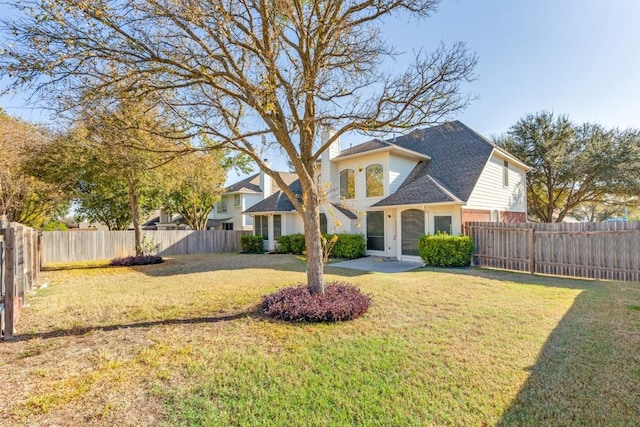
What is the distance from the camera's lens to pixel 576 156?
19953 millimetres

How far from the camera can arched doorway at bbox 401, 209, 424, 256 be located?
45.3ft

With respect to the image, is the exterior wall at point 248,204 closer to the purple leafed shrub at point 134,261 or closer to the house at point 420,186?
the house at point 420,186

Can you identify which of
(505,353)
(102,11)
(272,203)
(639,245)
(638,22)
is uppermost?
(638,22)

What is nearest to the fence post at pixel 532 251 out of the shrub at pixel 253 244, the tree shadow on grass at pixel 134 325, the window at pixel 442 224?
the window at pixel 442 224

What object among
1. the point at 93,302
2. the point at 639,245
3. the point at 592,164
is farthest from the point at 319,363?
the point at 592,164

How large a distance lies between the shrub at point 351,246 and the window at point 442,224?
3.59 m

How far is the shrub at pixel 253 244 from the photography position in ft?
66.3

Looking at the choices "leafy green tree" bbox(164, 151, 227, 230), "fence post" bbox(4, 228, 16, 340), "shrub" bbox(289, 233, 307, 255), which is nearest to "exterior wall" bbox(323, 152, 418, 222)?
"shrub" bbox(289, 233, 307, 255)

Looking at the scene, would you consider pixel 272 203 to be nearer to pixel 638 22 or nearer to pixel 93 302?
pixel 93 302

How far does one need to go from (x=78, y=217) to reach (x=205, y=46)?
3125cm

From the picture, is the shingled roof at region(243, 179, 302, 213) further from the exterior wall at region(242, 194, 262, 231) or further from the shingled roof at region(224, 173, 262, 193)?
the shingled roof at region(224, 173, 262, 193)

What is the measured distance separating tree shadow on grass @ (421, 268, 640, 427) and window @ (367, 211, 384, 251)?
954cm

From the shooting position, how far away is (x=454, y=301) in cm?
679

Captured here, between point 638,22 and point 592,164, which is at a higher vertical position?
point 638,22
